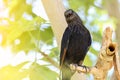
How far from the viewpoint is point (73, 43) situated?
2.18 meters

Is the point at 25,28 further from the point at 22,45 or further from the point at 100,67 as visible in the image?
the point at 100,67

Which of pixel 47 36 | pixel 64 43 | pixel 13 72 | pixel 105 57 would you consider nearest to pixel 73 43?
pixel 64 43

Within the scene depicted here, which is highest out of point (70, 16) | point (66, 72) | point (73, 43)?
point (70, 16)

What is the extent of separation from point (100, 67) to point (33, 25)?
58 cm

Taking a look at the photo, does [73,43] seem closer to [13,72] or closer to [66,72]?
[66,72]

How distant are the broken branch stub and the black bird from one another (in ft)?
0.98

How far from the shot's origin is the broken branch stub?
1669 mm

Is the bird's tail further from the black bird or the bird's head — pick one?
the bird's head

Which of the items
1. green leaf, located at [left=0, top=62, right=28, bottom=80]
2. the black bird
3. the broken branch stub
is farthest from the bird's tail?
the broken branch stub

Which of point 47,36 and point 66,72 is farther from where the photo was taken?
point 47,36

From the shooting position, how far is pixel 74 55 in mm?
2184

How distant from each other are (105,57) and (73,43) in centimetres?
50

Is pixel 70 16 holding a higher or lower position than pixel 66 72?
higher

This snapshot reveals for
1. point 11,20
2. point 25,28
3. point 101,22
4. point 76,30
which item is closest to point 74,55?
point 76,30
